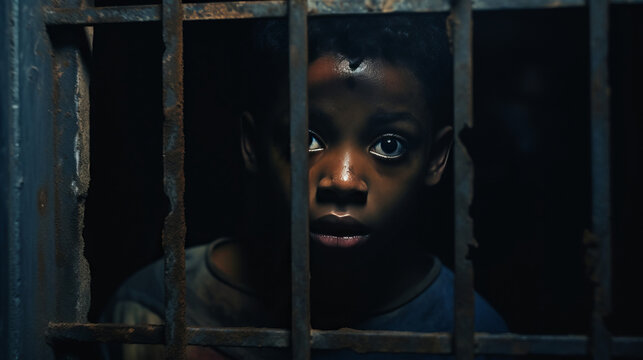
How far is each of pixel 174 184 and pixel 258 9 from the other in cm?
31

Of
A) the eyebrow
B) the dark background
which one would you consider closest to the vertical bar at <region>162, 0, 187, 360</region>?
the eyebrow

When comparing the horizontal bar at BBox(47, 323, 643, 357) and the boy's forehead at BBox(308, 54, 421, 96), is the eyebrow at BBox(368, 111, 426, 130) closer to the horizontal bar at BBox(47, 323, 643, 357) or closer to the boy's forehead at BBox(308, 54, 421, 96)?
the boy's forehead at BBox(308, 54, 421, 96)

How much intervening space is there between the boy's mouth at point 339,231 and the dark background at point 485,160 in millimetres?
920

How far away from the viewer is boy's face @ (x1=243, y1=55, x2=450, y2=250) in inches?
47.3

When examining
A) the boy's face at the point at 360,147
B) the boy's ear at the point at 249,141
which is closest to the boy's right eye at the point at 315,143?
the boy's face at the point at 360,147

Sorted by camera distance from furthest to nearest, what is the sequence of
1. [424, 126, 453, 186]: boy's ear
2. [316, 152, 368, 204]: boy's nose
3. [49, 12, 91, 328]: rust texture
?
[424, 126, 453, 186]: boy's ear, [316, 152, 368, 204]: boy's nose, [49, 12, 91, 328]: rust texture

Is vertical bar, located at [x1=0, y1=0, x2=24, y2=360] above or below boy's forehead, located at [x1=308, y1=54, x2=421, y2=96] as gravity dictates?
below

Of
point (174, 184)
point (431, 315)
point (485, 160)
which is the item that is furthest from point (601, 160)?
point (485, 160)

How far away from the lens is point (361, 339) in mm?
814

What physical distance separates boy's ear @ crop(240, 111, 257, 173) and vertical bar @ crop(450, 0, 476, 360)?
2.72 ft

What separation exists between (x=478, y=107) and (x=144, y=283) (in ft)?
4.92

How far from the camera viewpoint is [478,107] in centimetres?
217

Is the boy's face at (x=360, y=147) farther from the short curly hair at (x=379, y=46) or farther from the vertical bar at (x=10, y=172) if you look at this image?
the vertical bar at (x=10, y=172)

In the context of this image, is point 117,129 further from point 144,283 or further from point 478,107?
point 478,107
